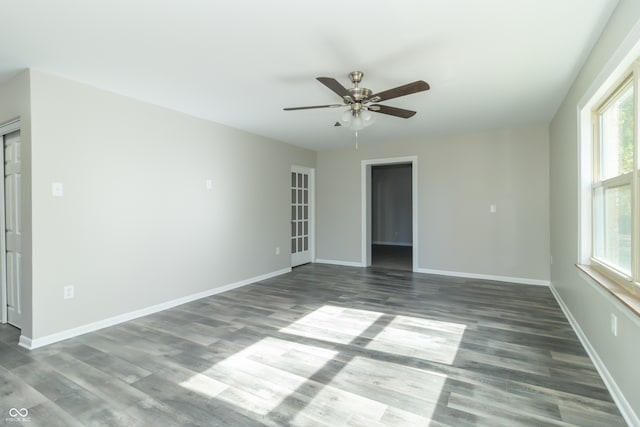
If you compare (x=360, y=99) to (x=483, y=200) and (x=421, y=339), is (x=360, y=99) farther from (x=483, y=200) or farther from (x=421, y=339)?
(x=483, y=200)

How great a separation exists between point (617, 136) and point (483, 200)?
3047 millimetres

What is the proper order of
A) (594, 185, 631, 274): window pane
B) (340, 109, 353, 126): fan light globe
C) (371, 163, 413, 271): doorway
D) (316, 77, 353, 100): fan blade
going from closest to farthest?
(594, 185, 631, 274): window pane, (316, 77, 353, 100): fan blade, (340, 109, 353, 126): fan light globe, (371, 163, 413, 271): doorway

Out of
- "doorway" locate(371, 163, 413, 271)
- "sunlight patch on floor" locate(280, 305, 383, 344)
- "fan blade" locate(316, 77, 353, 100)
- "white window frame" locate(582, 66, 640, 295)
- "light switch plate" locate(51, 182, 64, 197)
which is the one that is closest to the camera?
"white window frame" locate(582, 66, 640, 295)

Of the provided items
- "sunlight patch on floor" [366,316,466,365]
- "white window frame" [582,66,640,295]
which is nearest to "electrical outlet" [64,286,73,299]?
"sunlight patch on floor" [366,316,466,365]

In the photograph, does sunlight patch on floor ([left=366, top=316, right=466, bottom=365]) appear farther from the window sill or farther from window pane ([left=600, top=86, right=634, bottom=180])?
window pane ([left=600, top=86, right=634, bottom=180])

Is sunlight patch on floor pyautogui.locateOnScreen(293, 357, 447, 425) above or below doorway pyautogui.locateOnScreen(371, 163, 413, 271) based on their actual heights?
below

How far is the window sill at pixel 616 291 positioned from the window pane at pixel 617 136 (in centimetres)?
73

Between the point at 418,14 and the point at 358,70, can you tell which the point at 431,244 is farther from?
the point at 418,14

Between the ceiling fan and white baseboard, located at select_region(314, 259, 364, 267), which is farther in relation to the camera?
white baseboard, located at select_region(314, 259, 364, 267)

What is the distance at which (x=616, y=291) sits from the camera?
196 centimetres

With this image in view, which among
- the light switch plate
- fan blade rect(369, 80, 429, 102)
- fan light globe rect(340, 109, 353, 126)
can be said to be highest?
fan blade rect(369, 80, 429, 102)

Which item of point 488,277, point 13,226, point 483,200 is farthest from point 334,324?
point 483,200

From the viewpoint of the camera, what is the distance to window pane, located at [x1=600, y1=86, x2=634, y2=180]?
2.03 meters

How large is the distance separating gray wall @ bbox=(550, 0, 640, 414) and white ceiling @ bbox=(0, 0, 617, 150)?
16 centimetres
